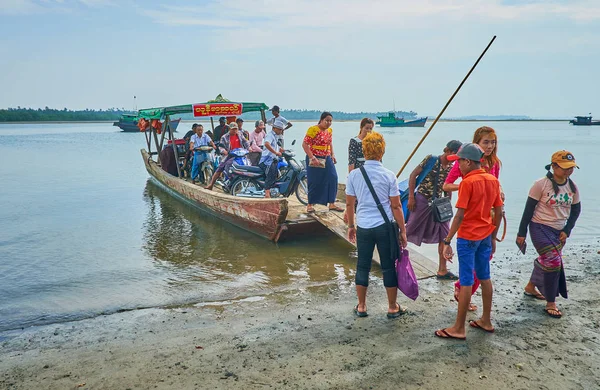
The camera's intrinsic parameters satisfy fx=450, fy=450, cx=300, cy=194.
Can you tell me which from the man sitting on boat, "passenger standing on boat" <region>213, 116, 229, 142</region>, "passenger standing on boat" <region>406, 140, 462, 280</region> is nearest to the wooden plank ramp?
"passenger standing on boat" <region>406, 140, 462, 280</region>

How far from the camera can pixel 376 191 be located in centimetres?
400

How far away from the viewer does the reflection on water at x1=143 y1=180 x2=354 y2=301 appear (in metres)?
6.05

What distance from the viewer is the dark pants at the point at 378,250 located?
4.05 m

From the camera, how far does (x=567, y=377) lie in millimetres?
3277

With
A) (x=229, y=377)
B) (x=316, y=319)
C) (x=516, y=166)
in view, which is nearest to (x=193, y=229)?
(x=316, y=319)

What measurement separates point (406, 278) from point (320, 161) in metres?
3.02

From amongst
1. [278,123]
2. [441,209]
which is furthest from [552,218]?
[278,123]

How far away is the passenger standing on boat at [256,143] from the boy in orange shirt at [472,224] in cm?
654

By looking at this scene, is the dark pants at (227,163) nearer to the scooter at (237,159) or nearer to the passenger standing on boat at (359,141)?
the scooter at (237,159)

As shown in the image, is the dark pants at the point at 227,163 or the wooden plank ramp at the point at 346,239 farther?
the dark pants at the point at 227,163

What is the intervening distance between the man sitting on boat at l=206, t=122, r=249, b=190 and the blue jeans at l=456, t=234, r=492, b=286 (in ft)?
22.5

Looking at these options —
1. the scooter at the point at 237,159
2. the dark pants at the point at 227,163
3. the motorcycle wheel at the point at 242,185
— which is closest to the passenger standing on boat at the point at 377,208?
the motorcycle wheel at the point at 242,185

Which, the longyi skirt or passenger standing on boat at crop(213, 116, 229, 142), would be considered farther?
passenger standing on boat at crop(213, 116, 229, 142)

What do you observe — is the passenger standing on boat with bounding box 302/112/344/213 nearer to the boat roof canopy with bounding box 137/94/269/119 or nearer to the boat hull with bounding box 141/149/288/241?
the boat hull with bounding box 141/149/288/241
